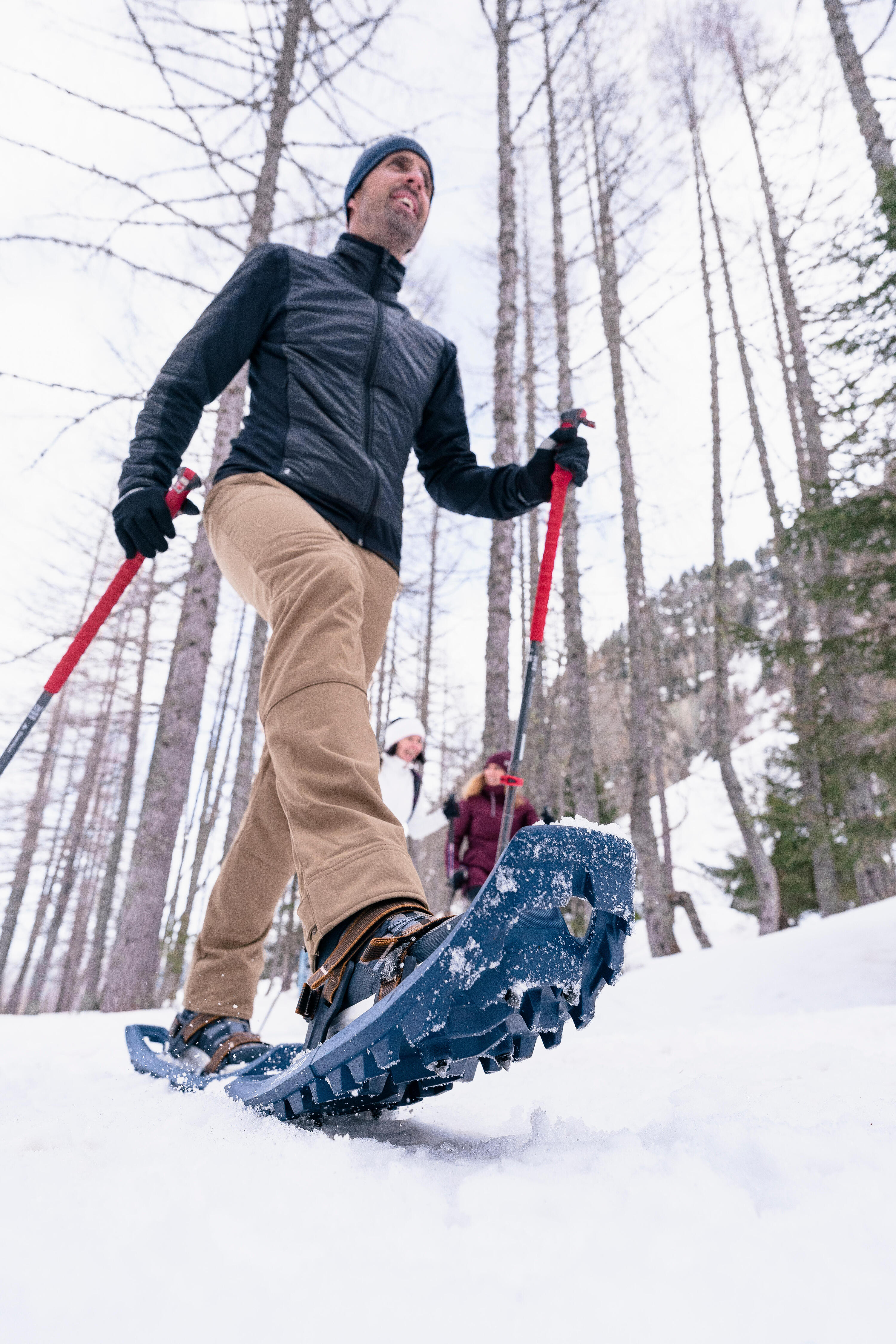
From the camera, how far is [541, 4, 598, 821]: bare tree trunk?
9.54 metres

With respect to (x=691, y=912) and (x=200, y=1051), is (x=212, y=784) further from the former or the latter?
(x=200, y=1051)

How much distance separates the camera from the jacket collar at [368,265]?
7.06ft

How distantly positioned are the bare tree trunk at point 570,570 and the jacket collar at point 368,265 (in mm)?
6771

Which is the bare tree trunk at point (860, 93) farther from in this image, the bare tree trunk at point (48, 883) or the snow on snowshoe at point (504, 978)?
the bare tree trunk at point (48, 883)

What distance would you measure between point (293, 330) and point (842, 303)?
6.80m

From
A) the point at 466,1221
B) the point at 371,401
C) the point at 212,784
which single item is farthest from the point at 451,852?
the point at 212,784

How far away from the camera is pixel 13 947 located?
25812 mm

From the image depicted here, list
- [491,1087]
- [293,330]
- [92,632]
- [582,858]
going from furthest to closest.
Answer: [92,632]
[293,330]
[491,1087]
[582,858]

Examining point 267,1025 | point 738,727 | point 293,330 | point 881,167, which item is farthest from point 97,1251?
point 738,727

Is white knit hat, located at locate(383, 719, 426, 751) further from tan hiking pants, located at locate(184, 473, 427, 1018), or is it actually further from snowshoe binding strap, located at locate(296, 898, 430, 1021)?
snowshoe binding strap, located at locate(296, 898, 430, 1021)

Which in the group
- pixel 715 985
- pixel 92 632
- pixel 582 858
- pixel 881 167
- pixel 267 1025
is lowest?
pixel 267 1025

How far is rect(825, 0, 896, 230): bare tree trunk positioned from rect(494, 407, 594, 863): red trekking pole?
18.9ft

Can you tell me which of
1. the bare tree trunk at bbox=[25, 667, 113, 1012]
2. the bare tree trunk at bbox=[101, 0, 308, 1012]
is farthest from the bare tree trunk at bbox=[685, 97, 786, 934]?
the bare tree trunk at bbox=[25, 667, 113, 1012]

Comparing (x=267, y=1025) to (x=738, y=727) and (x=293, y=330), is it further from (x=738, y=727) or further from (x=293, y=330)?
(x=738, y=727)
